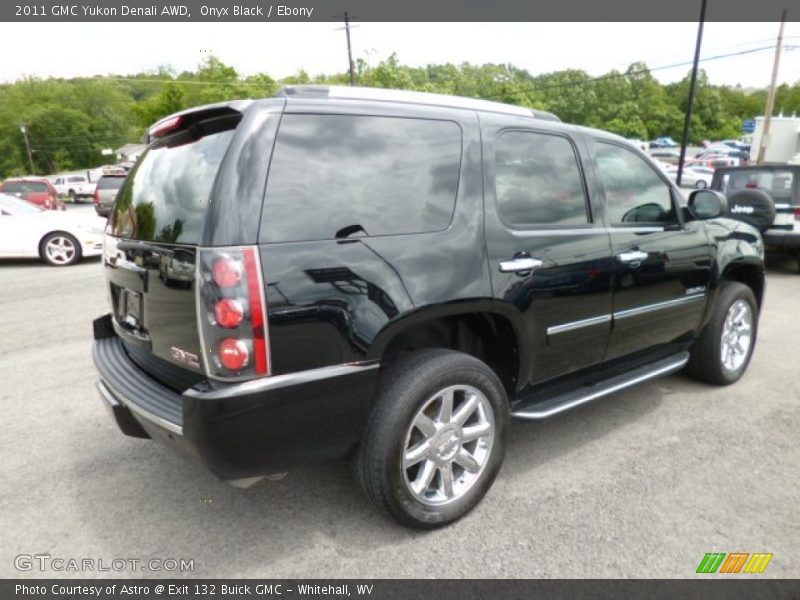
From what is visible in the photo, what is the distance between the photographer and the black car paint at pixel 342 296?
6.60 feet

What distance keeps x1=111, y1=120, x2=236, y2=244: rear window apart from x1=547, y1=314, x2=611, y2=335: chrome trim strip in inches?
70.4

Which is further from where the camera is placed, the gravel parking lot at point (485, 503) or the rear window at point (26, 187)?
the rear window at point (26, 187)

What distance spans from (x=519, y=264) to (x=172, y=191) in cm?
163

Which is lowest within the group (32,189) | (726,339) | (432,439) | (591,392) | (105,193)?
(32,189)

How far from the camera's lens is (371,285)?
2.18 metres

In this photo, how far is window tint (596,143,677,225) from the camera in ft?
10.8

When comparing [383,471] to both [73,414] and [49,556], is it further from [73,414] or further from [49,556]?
[73,414]

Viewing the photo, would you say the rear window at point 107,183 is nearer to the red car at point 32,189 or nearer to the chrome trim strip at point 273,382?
the red car at point 32,189

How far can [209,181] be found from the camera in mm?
2148

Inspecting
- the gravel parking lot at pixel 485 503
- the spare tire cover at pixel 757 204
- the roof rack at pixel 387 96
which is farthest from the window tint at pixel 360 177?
the spare tire cover at pixel 757 204

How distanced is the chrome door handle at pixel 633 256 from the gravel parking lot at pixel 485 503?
1123 mm

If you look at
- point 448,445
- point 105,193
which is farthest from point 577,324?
point 105,193

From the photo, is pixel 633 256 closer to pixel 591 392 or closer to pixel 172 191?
pixel 591 392
